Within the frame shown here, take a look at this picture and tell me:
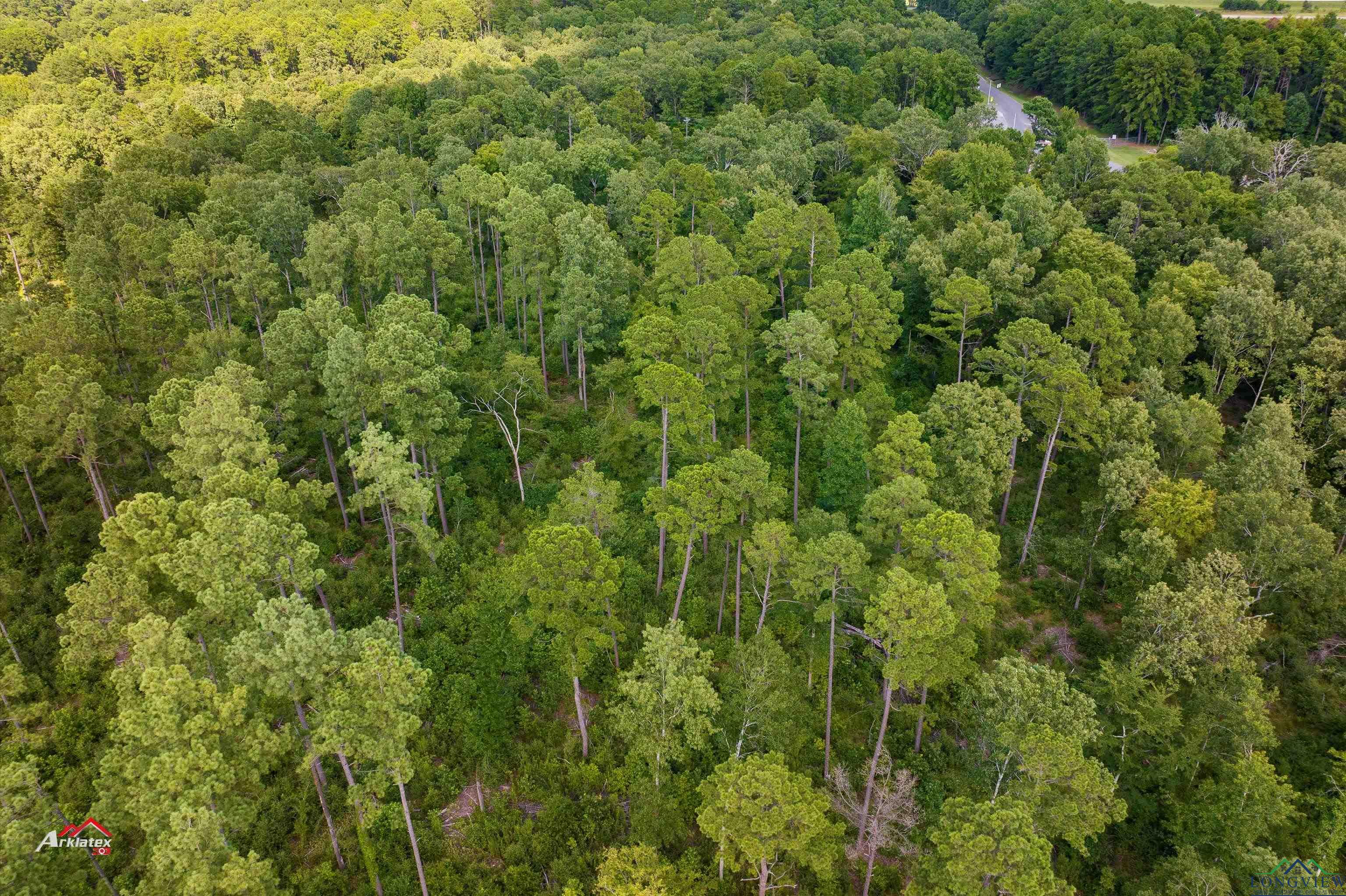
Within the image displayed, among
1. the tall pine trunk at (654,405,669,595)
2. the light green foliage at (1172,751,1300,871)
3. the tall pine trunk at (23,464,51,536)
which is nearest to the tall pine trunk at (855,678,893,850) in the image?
the light green foliage at (1172,751,1300,871)

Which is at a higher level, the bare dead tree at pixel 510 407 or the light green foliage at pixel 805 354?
the light green foliage at pixel 805 354

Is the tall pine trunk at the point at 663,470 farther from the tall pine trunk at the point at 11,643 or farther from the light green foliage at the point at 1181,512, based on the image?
the tall pine trunk at the point at 11,643

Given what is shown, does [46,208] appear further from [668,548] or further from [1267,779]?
[1267,779]

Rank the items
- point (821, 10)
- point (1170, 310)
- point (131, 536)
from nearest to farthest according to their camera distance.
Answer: point (131, 536)
point (1170, 310)
point (821, 10)

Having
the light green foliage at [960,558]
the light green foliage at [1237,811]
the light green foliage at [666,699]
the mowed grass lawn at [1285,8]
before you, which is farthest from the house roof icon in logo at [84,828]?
the mowed grass lawn at [1285,8]

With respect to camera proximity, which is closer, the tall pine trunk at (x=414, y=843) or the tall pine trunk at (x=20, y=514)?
the tall pine trunk at (x=414, y=843)

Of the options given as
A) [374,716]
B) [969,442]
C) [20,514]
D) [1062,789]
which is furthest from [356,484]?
[1062,789]

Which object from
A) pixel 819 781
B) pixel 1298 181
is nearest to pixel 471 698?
pixel 819 781

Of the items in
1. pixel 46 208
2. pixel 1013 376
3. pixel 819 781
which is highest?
pixel 46 208
